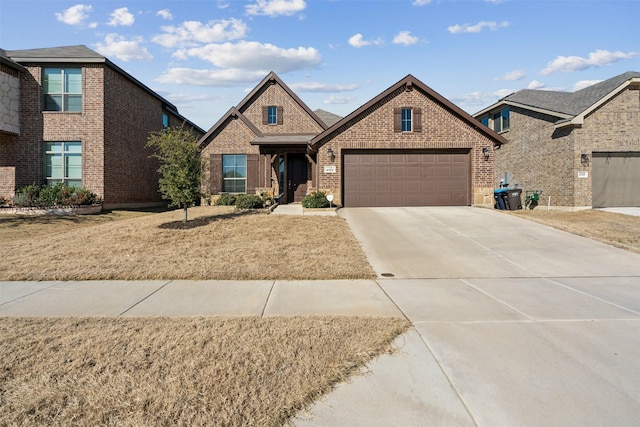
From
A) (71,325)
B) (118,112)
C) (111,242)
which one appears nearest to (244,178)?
(118,112)

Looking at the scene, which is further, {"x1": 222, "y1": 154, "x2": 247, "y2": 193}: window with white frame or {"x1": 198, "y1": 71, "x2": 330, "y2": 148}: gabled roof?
{"x1": 222, "y1": 154, "x2": 247, "y2": 193}: window with white frame

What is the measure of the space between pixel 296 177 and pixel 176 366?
17.3 metres

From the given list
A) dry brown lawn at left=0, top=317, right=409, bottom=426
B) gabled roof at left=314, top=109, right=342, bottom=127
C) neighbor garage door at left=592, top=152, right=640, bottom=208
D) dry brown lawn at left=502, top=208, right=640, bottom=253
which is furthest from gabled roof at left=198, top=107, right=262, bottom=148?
neighbor garage door at left=592, top=152, right=640, bottom=208

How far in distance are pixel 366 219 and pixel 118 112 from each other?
47.9 ft

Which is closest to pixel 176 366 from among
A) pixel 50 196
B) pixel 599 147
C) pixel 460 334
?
pixel 460 334

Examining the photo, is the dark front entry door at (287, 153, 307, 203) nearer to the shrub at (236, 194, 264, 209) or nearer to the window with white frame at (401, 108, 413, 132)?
the shrub at (236, 194, 264, 209)

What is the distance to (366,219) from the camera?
12.6m

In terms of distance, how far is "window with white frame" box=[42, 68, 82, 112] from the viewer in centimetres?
1680

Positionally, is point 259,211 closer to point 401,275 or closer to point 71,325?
point 401,275

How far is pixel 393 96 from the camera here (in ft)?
51.9

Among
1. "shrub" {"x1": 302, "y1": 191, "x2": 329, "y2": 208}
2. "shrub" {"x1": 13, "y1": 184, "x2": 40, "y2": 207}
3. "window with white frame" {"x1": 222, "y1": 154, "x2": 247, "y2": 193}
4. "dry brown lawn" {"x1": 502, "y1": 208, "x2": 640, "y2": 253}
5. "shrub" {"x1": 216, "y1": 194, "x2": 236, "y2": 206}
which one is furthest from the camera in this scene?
"window with white frame" {"x1": 222, "y1": 154, "x2": 247, "y2": 193}

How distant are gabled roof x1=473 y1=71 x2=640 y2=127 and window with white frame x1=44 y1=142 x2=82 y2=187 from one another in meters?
24.6

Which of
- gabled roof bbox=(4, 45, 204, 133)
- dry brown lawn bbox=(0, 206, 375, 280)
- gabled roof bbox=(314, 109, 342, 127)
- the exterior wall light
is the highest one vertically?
gabled roof bbox=(4, 45, 204, 133)

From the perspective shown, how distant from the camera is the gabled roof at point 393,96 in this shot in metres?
15.4
